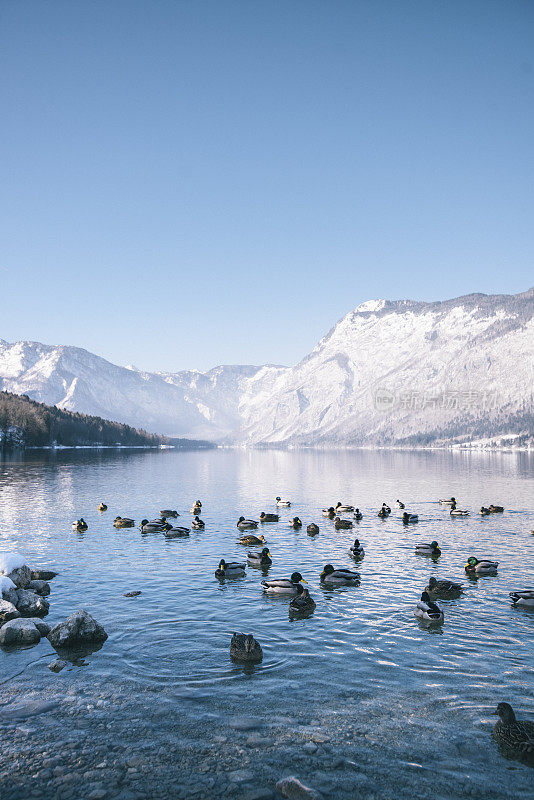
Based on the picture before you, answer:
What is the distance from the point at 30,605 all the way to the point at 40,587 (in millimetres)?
3501

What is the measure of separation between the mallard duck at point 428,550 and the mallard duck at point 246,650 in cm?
2247

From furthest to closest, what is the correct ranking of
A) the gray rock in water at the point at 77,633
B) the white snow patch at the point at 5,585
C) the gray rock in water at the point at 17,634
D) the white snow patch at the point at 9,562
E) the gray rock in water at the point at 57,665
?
the white snow patch at the point at 9,562
the white snow patch at the point at 5,585
the gray rock in water at the point at 17,634
the gray rock in water at the point at 77,633
the gray rock in water at the point at 57,665

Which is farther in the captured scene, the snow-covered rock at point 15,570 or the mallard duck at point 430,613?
the snow-covered rock at point 15,570

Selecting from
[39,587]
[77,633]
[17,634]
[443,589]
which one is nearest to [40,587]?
Answer: [39,587]

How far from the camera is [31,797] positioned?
12.0 meters

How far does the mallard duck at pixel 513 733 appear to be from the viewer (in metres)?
13.6

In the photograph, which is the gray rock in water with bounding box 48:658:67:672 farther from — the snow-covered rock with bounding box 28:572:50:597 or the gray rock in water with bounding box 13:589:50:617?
the snow-covered rock with bounding box 28:572:50:597

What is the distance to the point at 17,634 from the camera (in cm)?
2130

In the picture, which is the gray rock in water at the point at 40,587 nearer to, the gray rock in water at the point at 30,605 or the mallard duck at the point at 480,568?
the gray rock in water at the point at 30,605

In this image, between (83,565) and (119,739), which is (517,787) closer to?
(119,739)

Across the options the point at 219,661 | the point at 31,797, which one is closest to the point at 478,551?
the point at 219,661

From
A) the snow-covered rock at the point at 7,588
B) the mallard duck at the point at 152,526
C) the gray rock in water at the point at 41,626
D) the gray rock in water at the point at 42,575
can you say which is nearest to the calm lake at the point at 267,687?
the gray rock in water at the point at 42,575

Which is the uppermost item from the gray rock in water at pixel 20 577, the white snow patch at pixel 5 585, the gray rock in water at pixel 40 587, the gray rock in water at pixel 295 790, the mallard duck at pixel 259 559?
the white snow patch at pixel 5 585

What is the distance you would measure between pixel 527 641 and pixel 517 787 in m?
10.7
